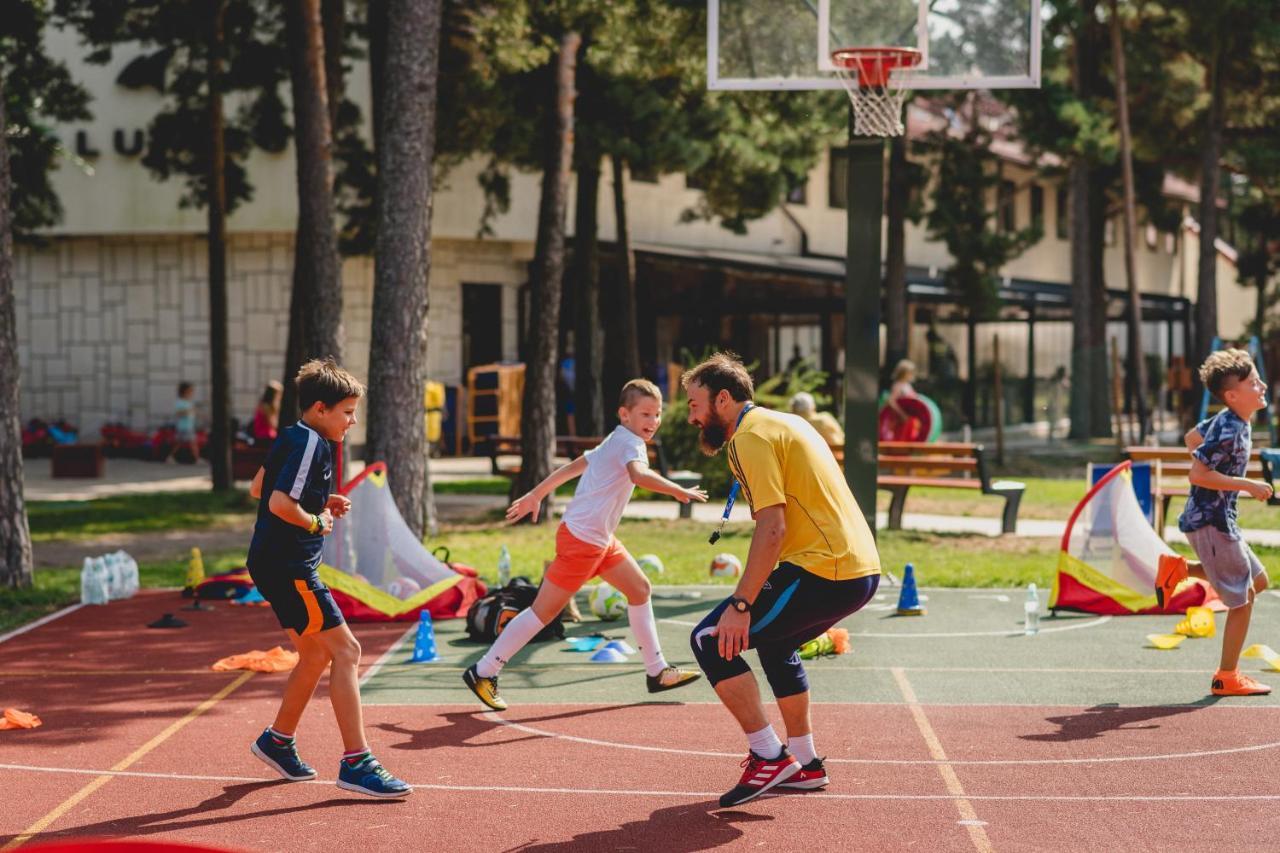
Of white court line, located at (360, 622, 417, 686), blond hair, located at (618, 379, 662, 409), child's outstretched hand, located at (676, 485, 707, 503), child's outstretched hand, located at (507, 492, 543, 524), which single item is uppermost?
blond hair, located at (618, 379, 662, 409)

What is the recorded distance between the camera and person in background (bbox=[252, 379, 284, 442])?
23172mm

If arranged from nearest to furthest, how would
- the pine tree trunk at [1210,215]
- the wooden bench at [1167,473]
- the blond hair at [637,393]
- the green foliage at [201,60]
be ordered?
the blond hair at [637,393] < the wooden bench at [1167,473] < the green foliage at [201,60] < the pine tree trunk at [1210,215]

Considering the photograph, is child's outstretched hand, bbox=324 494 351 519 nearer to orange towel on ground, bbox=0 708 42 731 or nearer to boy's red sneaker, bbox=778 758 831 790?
boy's red sneaker, bbox=778 758 831 790

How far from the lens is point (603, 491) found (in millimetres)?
8844

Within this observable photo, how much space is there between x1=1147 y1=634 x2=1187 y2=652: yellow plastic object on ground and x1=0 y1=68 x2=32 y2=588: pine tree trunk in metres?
8.55

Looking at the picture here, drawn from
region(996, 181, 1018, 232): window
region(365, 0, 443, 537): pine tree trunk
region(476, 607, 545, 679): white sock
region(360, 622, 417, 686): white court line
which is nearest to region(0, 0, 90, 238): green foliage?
region(365, 0, 443, 537): pine tree trunk

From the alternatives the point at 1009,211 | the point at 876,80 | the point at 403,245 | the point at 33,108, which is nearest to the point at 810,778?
the point at 876,80

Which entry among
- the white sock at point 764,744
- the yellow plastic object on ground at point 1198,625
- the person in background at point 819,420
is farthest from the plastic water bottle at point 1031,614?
the person in background at point 819,420

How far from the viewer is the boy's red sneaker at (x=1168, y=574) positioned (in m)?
11.7

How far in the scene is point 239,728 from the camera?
845 centimetres

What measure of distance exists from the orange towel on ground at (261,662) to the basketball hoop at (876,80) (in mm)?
6448

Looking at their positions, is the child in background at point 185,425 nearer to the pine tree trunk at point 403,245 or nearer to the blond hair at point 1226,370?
the pine tree trunk at point 403,245

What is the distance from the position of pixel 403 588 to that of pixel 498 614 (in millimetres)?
1465

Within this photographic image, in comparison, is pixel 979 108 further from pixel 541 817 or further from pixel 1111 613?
pixel 541 817
